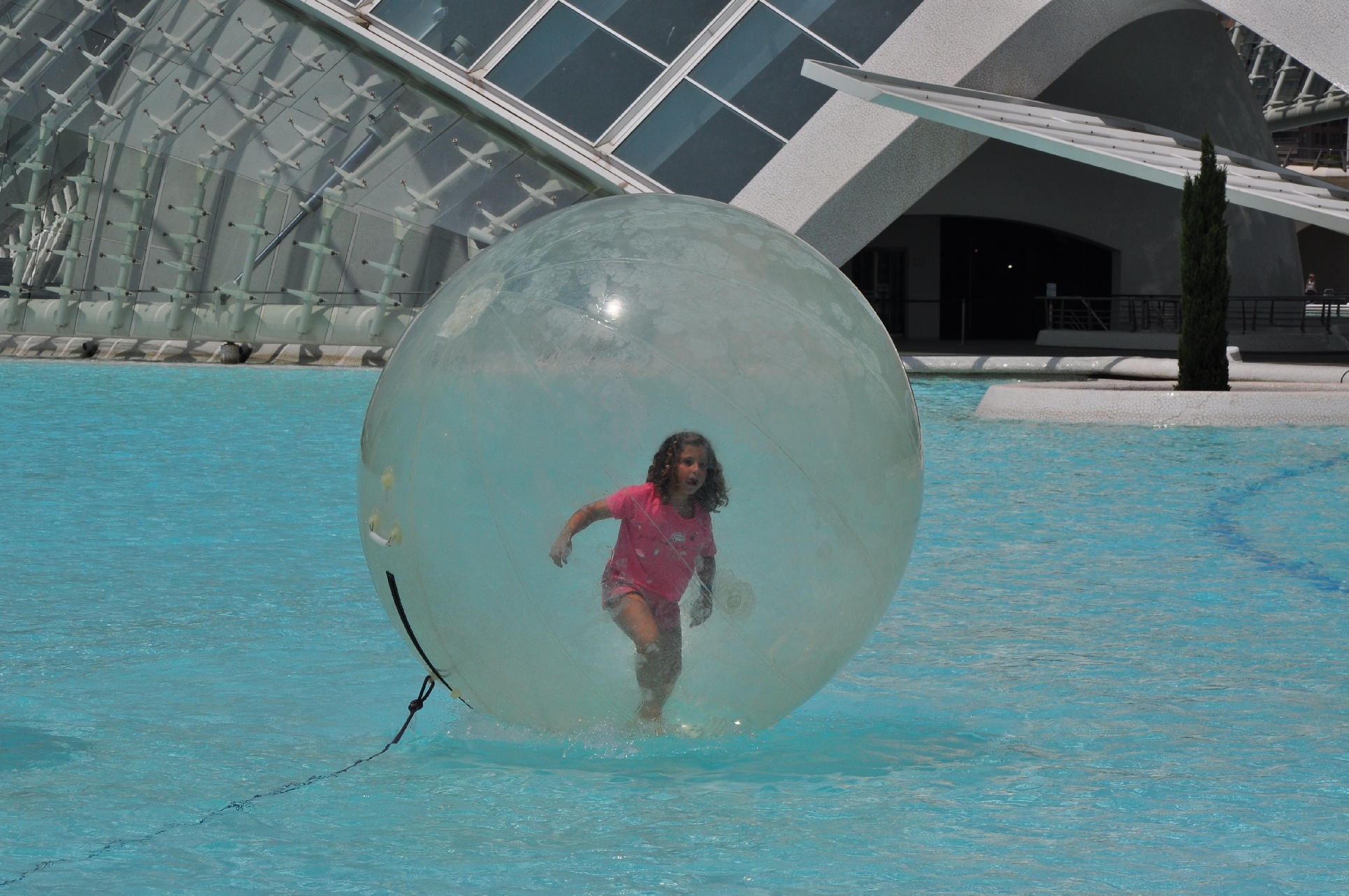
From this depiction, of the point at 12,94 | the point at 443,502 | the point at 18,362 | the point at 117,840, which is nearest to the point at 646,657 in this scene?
the point at 443,502

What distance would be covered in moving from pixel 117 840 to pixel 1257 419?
12.7 meters

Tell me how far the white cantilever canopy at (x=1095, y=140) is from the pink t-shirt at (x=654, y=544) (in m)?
15.0

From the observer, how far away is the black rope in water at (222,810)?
4086 mm

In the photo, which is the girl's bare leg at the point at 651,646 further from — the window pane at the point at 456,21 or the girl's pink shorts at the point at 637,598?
the window pane at the point at 456,21

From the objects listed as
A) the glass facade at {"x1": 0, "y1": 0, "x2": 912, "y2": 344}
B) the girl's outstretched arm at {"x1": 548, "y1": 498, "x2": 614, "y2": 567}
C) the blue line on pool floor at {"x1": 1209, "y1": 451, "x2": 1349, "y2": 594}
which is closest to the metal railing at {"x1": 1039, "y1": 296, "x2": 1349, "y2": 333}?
the glass facade at {"x1": 0, "y1": 0, "x2": 912, "y2": 344}

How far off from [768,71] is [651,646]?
20630 millimetres

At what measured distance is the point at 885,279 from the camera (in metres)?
35.6

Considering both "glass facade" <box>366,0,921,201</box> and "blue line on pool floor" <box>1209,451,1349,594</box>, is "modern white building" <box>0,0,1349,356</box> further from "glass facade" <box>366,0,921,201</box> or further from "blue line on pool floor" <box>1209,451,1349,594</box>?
"blue line on pool floor" <box>1209,451,1349,594</box>

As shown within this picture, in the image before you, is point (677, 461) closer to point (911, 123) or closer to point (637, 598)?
point (637, 598)

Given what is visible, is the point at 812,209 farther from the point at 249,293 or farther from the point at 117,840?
the point at 117,840

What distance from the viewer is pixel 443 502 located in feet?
14.6

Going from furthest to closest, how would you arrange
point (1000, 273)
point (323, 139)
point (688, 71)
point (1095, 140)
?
point (1000, 273) < point (323, 139) < point (688, 71) < point (1095, 140)

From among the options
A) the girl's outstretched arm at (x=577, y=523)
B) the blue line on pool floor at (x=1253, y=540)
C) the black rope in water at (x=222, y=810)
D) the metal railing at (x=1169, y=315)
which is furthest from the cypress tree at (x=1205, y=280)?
the girl's outstretched arm at (x=577, y=523)

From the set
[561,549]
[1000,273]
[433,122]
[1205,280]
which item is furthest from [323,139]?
[561,549]
